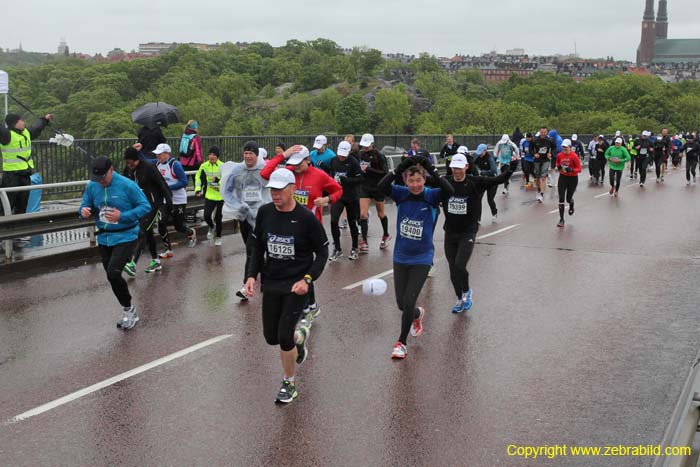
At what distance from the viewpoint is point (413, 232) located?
26.7 feet

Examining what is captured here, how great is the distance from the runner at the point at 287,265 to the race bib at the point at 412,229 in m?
1.62

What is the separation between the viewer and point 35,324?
9.15m

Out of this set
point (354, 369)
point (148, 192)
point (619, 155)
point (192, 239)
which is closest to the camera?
point (354, 369)

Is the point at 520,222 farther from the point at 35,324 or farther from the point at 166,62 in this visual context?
the point at 166,62

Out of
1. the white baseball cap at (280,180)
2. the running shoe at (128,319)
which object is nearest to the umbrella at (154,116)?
the running shoe at (128,319)

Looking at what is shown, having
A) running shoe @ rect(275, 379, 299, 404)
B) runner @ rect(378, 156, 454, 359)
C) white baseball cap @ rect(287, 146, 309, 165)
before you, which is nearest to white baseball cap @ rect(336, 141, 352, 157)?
white baseball cap @ rect(287, 146, 309, 165)

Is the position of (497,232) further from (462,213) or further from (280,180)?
(280,180)

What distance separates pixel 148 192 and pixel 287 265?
19.2 feet

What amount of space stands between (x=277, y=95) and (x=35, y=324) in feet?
554

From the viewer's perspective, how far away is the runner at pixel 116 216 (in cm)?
879

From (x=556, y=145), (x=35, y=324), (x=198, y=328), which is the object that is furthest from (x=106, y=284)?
(x=556, y=145)

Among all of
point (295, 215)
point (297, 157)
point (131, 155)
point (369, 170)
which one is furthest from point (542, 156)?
point (295, 215)

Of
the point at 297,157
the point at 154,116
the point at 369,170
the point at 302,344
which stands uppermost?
the point at 154,116

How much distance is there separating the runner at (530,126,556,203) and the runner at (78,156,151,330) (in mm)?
15641
